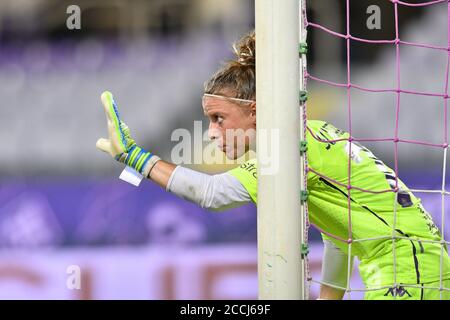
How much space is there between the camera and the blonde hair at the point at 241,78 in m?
2.12

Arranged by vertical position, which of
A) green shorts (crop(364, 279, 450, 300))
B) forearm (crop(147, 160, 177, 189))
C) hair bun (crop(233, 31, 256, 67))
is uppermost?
hair bun (crop(233, 31, 256, 67))

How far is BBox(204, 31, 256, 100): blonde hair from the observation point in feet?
6.97

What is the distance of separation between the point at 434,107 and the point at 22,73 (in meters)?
1.74

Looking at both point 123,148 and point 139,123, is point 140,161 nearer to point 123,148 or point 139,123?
point 123,148

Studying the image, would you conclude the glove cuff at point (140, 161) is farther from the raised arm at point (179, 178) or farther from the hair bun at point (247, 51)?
the hair bun at point (247, 51)

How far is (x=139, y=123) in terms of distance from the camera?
12.4 feet

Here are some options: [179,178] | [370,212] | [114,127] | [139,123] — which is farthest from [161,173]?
[139,123]

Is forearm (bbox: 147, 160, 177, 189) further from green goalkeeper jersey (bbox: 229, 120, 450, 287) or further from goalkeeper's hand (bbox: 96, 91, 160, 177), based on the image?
green goalkeeper jersey (bbox: 229, 120, 450, 287)

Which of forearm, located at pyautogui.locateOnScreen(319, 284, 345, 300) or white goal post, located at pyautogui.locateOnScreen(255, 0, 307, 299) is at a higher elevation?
white goal post, located at pyautogui.locateOnScreen(255, 0, 307, 299)

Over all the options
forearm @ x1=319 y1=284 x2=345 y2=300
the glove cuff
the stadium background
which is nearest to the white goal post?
the glove cuff

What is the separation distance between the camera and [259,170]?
1809mm

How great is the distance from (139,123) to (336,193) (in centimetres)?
187

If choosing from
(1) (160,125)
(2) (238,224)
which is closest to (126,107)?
(1) (160,125)

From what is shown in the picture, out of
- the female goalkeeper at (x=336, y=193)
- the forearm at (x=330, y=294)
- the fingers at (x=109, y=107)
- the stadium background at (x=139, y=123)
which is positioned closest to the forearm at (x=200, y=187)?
the female goalkeeper at (x=336, y=193)
